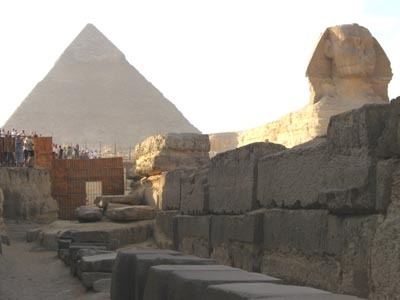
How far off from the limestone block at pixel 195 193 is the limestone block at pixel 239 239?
52cm

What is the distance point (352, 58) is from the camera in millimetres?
20344

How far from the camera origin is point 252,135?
1523 inches

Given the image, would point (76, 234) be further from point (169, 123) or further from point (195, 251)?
point (169, 123)

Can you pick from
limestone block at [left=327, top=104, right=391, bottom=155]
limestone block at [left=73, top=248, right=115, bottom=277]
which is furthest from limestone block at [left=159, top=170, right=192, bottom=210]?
limestone block at [left=327, top=104, right=391, bottom=155]

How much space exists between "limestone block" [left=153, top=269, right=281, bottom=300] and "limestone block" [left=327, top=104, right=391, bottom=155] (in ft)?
3.54

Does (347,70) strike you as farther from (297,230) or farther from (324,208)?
(324,208)

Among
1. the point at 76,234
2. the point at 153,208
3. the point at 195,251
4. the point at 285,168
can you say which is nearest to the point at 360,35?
the point at 153,208

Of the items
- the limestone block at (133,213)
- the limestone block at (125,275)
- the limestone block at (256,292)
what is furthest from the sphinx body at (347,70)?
the limestone block at (256,292)

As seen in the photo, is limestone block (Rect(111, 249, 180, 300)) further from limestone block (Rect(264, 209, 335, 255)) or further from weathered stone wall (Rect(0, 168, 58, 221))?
weathered stone wall (Rect(0, 168, 58, 221))

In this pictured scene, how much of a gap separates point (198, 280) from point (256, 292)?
626 millimetres

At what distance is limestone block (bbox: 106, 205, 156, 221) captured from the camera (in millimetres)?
13508

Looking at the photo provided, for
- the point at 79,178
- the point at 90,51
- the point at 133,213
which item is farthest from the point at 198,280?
the point at 90,51

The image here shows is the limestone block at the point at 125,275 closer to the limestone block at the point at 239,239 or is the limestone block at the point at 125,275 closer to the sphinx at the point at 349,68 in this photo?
the limestone block at the point at 239,239

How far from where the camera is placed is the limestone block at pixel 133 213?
1351 cm
